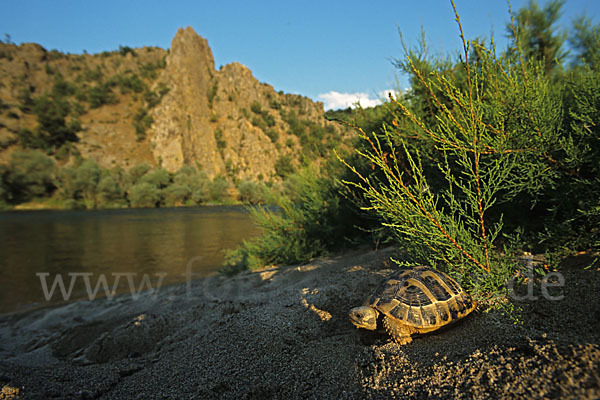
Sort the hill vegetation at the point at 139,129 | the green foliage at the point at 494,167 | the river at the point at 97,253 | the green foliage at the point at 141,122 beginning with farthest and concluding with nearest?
the green foliage at the point at 141,122 → the hill vegetation at the point at 139,129 → the river at the point at 97,253 → the green foliage at the point at 494,167

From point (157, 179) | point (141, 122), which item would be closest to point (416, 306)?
point (157, 179)

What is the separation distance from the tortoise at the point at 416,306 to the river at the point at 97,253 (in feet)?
21.7

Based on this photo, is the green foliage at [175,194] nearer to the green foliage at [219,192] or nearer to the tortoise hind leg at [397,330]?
the green foliage at [219,192]

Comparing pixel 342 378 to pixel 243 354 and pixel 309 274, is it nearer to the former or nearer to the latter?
pixel 243 354

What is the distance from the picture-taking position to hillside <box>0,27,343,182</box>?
1672 inches

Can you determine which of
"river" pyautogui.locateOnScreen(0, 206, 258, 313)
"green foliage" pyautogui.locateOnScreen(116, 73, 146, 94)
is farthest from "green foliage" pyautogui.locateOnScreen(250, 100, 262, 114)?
"river" pyautogui.locateOnScreen(0, 206, 258, 313)

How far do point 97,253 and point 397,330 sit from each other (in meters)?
15.0

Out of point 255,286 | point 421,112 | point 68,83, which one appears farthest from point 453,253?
point 68,83

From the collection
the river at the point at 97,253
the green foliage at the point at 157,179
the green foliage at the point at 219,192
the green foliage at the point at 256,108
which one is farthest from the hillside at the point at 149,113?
the river at the point at 97,253

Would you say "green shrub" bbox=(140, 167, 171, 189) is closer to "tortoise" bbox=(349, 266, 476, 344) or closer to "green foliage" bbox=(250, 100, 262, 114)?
"green foliage" bbox=(250, 100, 262, 114)

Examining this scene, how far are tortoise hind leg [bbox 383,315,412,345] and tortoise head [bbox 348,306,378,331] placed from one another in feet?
0.32

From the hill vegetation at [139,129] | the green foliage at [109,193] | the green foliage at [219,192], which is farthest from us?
the green foliage at [219,192]

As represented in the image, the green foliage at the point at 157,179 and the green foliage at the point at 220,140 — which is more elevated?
the green foliage at the point at 220,140

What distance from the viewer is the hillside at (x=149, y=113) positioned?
42469 millimetres
